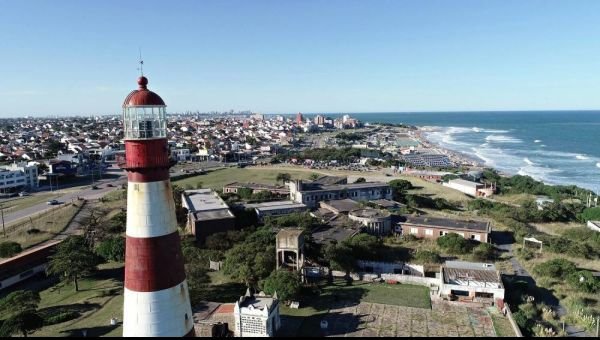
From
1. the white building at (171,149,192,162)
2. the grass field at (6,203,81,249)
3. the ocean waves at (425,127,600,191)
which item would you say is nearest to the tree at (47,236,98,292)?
the grass field at (6,203,81,249)

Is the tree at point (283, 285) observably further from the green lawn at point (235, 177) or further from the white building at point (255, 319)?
the green lawn at point (235, 177)

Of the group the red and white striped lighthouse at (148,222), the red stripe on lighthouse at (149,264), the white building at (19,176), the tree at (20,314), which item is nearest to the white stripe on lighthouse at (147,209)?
the red and white striped lighthouse at (148,222)

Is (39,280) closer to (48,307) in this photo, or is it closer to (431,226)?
(48,307)

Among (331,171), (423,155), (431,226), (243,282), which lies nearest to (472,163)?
(423,155)

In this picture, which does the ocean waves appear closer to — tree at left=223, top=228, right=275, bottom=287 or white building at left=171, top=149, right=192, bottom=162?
tree at left=223, top=228, right=275, bottom=287

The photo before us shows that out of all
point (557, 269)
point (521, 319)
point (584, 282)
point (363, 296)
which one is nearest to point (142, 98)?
point (363, 296)

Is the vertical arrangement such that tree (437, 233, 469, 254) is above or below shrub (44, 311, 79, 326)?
above

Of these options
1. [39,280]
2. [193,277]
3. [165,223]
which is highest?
[165,223]
